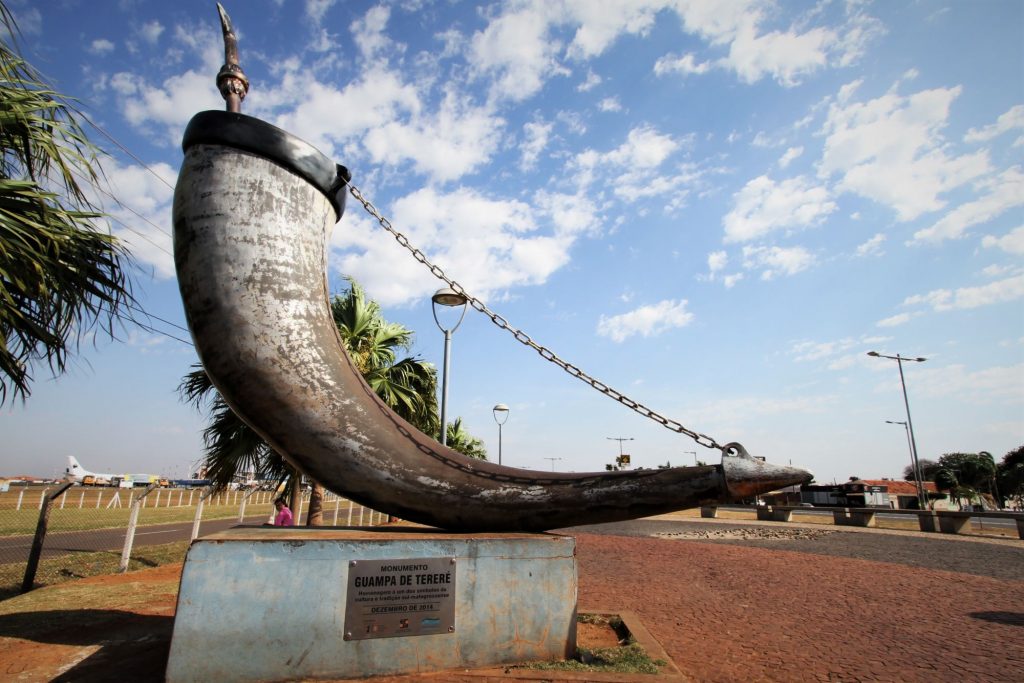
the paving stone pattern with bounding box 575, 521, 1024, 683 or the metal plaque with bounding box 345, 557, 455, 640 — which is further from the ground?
the metal plaque with bounding box 345, 557, 455, 640

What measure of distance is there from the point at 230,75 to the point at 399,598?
12.9 ft

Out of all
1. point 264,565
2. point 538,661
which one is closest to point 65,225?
point 264,565

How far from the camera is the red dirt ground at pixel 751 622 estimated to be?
150 inches

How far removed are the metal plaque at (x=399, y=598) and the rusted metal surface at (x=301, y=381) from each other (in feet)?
1.60

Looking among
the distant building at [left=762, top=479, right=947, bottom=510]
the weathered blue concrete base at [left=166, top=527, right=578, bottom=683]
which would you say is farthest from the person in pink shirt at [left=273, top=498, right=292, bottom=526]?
the distant building at [left=762, top=479, right=947, bottom=510]

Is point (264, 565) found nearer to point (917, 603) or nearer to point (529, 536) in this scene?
point (529, 536)

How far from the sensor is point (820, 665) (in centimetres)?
401

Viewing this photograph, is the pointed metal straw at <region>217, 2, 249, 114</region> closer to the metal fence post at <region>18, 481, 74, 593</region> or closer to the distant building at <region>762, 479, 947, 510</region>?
the metal fence post at <region>18, 481, 74, 593</region>

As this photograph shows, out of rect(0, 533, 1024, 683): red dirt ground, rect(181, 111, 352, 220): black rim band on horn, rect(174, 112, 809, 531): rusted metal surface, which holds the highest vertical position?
rect(181, 111, 352, 220): black rim band on horn

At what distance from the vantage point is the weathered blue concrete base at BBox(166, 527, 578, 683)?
2994 mm

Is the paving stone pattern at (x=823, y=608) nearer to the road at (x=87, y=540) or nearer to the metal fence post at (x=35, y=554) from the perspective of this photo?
the metal fence post at (x=35, y=554)

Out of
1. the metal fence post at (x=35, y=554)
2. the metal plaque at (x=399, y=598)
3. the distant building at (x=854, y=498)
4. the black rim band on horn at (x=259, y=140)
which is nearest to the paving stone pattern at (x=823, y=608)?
the metal plaque at (x=399, y=598)

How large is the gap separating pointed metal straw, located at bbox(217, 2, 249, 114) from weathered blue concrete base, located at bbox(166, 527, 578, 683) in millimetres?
3136

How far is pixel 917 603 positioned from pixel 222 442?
990 cm
